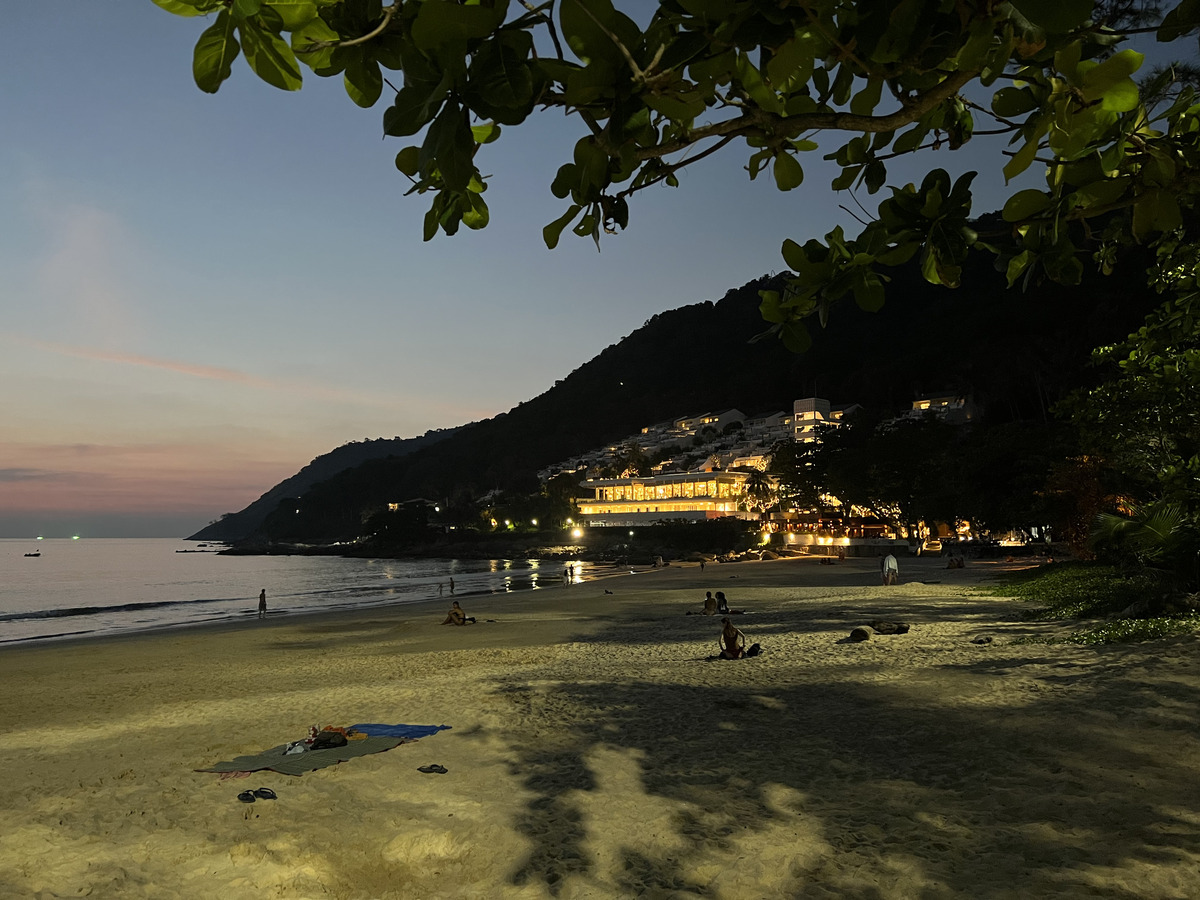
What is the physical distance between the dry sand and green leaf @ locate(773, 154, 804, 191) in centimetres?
416

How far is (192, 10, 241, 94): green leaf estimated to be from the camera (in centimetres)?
111

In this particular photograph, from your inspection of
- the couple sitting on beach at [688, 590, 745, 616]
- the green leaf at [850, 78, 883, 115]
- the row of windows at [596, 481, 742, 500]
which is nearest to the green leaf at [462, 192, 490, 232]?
the green leaf at [850, 78, 883, 115]

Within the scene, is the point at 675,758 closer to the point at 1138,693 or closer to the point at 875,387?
the point at 1138,693

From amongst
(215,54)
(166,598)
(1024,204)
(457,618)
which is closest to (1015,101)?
(1024,204)

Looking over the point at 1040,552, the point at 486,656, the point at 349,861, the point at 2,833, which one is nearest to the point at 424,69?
the point at 349,861

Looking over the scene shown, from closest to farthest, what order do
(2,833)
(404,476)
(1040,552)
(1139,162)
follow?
(1139,162) → (2,833) → (1040,552) → (404,476)

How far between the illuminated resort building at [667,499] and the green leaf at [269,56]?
283 ft

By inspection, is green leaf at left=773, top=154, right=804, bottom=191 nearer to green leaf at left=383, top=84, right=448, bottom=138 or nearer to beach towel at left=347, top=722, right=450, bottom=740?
green leaf at left=383, top=84, right=448, bottom=138

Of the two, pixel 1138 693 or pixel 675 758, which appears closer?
pixel 675 758

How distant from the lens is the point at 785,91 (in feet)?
5.52

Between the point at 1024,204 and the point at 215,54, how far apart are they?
5.95 feet

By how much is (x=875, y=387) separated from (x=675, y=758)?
4537 inches

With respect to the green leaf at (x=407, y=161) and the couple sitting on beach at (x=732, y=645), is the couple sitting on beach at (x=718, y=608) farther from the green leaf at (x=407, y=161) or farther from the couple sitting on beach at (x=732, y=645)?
the green leaf at (x=407, y=161)

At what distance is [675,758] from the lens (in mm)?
6594
